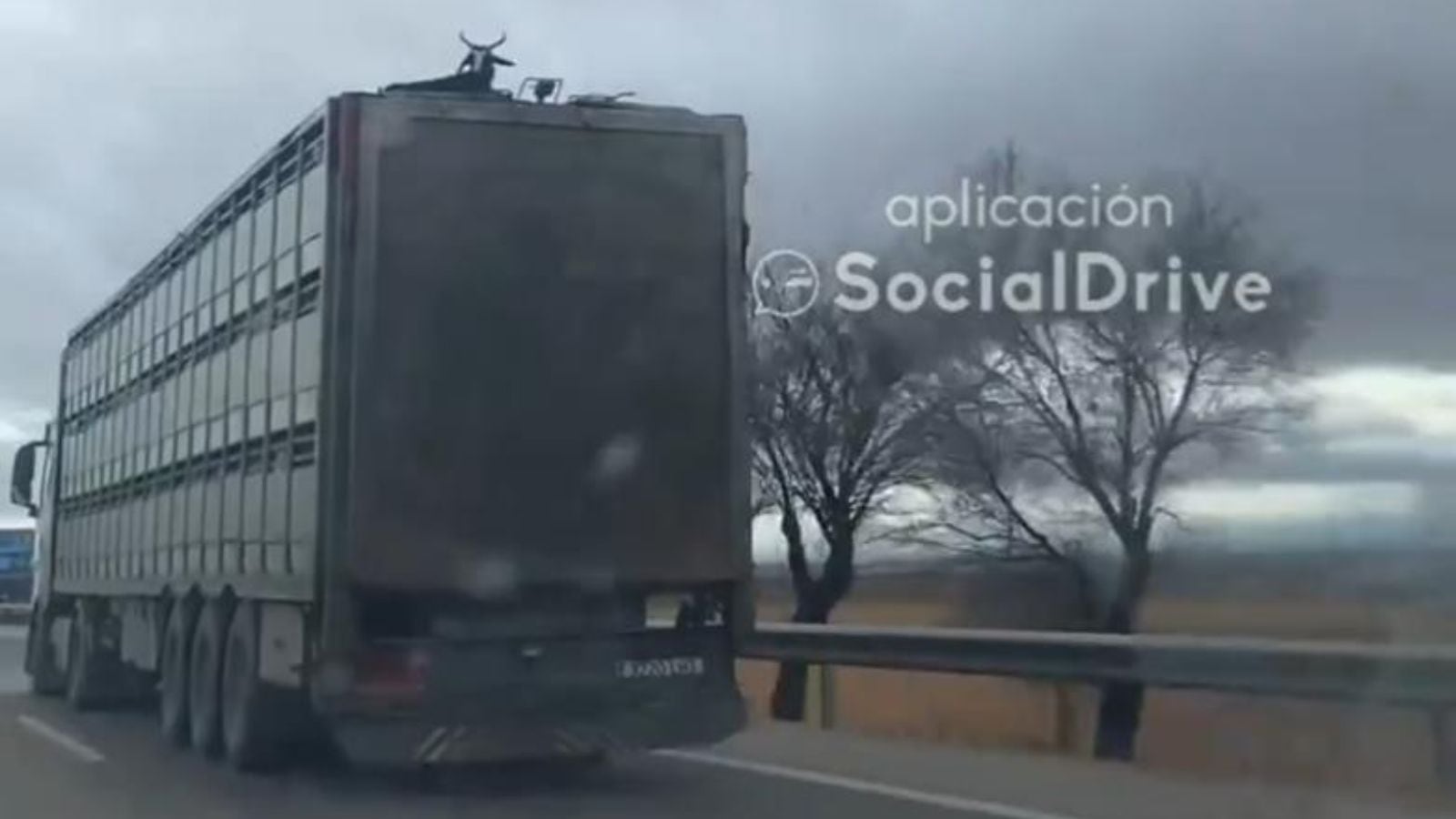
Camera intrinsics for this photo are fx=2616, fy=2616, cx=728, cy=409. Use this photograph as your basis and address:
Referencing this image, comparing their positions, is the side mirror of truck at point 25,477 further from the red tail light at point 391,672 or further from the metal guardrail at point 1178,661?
the red tail light at point 391,672

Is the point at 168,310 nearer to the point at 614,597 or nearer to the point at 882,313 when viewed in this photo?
the point at 614,597

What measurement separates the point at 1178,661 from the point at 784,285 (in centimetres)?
1203

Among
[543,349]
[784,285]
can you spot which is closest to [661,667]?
[543,349]

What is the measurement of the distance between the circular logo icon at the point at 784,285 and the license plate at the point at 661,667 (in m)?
11.9

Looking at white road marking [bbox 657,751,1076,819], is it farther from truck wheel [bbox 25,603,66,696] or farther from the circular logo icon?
truck wheel [bbox 25,603,66,696]

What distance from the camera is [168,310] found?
20.0 metres

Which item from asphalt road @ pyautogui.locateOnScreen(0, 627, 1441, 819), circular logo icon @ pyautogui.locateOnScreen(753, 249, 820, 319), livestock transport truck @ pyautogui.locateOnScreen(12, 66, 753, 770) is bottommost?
asphalt road @ pyautogui.locateOnScreen(0, 627, 1441, 819)

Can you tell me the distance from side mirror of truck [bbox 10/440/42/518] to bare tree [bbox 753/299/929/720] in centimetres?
829

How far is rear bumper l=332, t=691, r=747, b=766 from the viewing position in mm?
14016

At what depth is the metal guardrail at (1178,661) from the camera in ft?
43.7

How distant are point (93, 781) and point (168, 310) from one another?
4.79 m

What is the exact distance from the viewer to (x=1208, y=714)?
15742mm

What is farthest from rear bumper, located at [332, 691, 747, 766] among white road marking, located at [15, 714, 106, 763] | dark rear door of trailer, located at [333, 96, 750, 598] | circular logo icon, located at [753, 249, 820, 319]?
circular logo icon, located at [753, 249, 820, 319]

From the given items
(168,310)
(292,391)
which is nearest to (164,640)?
(168,310)
